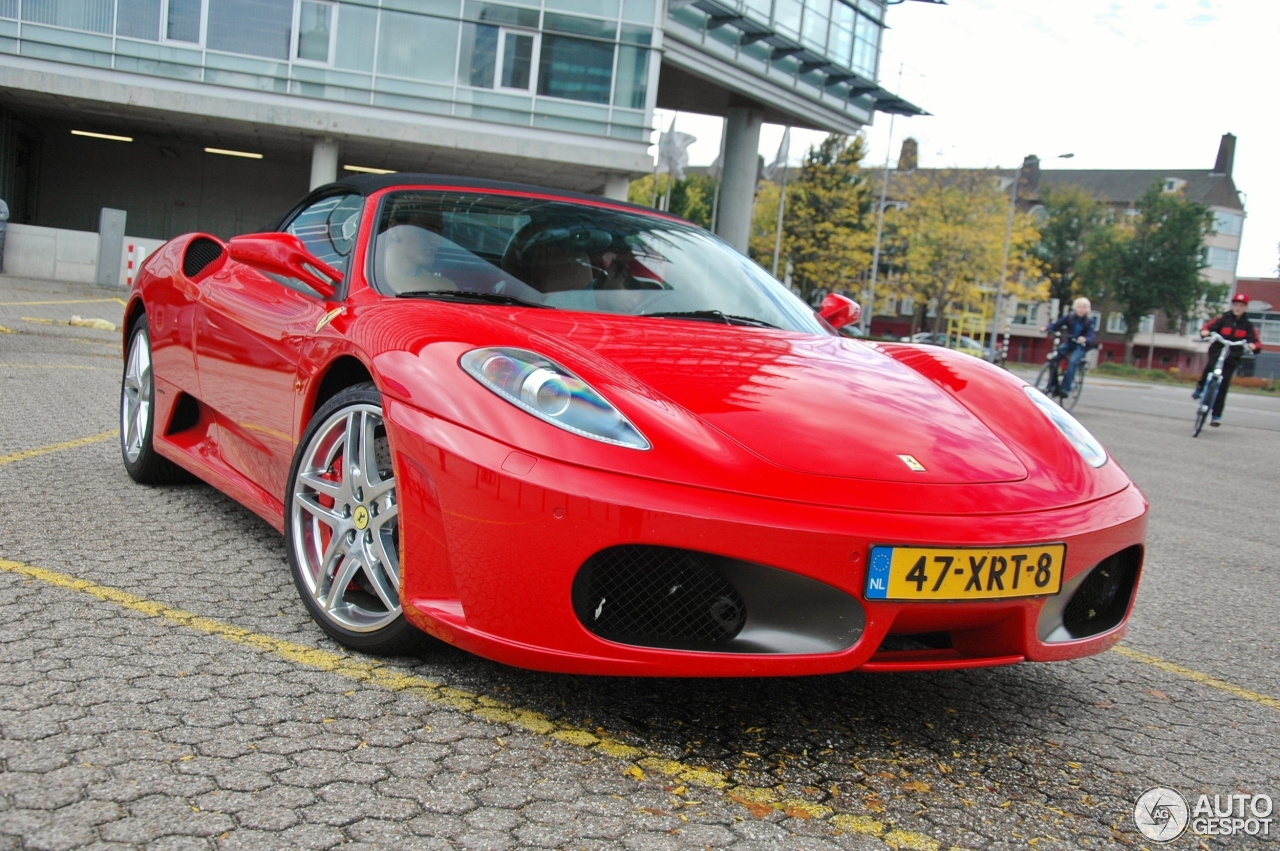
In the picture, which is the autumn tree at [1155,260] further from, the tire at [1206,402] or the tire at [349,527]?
the tire at [349,527]

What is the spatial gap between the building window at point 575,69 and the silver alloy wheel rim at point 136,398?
71.9ft

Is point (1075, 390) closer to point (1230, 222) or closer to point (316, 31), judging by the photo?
point (316, 31)

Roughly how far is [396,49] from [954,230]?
113ft

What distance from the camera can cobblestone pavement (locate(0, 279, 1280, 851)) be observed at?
1.96 metres

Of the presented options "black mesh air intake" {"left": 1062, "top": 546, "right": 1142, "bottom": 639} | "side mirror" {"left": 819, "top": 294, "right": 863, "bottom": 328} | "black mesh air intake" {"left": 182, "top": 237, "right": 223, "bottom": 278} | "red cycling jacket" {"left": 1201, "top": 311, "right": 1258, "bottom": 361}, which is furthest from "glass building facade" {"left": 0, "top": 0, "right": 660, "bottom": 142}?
"black mesh air intake" {"left": 1062, "top": 546, "right": 1142, "bottom": 639}

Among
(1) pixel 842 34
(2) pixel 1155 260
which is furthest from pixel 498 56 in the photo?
(2) pixel 1155 260

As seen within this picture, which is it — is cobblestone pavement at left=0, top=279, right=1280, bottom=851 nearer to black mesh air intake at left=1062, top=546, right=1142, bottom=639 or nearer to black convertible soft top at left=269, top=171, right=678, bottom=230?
black mesh air intake at left=1062, top=546, right=1142, bottom=639

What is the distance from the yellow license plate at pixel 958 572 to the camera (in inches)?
88.5

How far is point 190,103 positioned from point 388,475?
24.1 meters

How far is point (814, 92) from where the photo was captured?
32.1 m

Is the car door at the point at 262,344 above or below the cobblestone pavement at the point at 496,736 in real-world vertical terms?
above

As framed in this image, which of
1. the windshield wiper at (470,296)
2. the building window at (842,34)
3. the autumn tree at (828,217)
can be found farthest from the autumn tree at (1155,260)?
the windshield wiper at (470,296)

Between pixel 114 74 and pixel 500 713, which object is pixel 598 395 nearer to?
pixel 500 713

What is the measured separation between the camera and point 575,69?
25.5 metres
